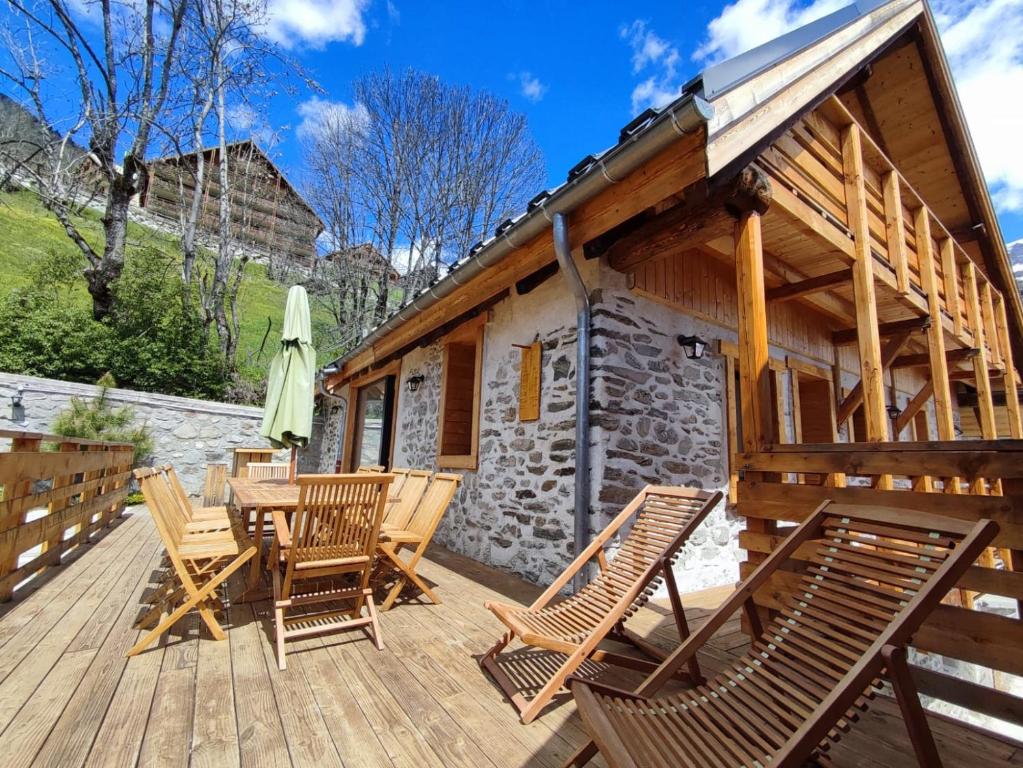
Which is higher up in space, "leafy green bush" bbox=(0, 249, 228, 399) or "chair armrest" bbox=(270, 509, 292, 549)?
"leafy green bush" bbox=(0, 249, 228, 399)

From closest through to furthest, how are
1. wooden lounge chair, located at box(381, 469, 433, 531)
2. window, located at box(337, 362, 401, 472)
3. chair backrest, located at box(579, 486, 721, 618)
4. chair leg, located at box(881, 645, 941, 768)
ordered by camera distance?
1. chair leg, located at box(881, 645, 941, 768)
2. chair backrest, located at box(579, 486, 721, 618)
3. wooden lounge chair, located at box(381, 469, 433, 531)
4. window, located at box(337, 362, 401, 472)

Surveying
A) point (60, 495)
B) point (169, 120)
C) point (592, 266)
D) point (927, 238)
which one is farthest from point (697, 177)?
point (169, 120)

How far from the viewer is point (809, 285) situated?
4625mm

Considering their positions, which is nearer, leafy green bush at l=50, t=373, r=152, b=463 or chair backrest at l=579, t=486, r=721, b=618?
chair backrest at l=579, t=486, r=721, b=618

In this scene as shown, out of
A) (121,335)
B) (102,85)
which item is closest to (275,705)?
(121,335)

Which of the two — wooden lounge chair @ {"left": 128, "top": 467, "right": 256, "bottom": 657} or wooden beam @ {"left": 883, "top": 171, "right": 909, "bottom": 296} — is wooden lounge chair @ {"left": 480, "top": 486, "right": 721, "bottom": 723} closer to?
wooden lounge chair @ {"left": 128, "top": 467, "right": 256, "bottom": 657}

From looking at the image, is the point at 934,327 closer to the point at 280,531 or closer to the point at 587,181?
the point at 587,181

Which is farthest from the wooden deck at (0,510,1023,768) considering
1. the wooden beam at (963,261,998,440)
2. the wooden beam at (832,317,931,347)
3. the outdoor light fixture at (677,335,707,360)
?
the wooden beam at (963,261,998,440)

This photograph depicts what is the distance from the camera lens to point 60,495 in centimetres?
385

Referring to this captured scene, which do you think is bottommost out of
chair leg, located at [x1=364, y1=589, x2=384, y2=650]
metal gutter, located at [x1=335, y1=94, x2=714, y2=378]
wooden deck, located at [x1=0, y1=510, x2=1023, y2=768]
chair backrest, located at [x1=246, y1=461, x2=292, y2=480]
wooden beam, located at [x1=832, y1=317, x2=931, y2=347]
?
wooden deck, located at [x1=0, y1=510, x2=1023, y2=768]

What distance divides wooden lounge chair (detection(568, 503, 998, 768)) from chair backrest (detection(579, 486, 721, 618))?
558 mm

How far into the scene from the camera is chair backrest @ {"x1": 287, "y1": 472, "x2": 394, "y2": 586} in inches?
101

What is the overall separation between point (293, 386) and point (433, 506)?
1915mm

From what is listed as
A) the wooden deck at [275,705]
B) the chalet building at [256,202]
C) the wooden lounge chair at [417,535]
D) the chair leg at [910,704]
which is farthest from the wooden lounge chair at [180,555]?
the chalet building at [256,202]
